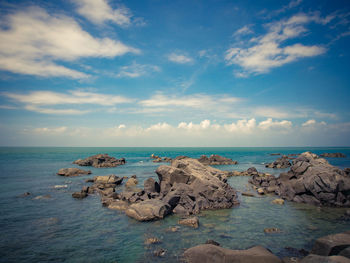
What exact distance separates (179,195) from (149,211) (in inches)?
188

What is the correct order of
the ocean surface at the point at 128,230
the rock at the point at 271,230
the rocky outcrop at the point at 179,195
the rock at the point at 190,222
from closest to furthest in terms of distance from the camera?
the ocean surface at the point at 128,230, the rock at the point at 271,230, the rock at the point at 190,222, the rocky outcrop at the point at 179,195

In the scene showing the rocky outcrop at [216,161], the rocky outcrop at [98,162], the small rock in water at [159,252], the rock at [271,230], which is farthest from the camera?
the rocky outcrop at [216,161]

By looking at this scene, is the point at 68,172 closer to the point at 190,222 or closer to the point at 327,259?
the point at 190,222

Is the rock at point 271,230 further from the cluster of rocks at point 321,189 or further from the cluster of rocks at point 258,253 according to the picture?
the cluster of rocks at point 321,189

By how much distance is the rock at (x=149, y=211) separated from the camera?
18.8 meters

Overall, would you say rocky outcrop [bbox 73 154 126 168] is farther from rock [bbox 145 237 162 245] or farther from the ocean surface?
rock [bbox 145 237 162 245]

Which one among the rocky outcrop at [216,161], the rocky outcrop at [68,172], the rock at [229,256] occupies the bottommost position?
the rocky outcrop at [216,161]

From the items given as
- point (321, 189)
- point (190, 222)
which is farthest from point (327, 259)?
point (321, 189)

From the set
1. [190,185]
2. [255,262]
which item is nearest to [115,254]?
[255,262]

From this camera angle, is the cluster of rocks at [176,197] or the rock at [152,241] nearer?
the rock at [152,241]

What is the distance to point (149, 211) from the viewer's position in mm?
19172

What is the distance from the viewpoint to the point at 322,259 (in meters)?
8.74

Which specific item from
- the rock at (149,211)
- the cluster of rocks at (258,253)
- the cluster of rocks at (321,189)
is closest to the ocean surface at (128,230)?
the rock at (149,211)

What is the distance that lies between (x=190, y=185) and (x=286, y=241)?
12799 mm
